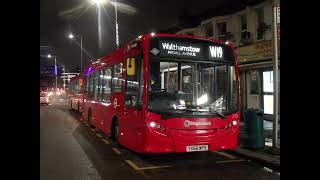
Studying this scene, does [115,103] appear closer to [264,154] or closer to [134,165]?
[134,165]

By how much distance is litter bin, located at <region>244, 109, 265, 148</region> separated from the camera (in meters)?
10.6

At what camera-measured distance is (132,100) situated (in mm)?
9203

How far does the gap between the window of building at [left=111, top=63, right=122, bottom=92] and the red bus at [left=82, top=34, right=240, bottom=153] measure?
60 cm

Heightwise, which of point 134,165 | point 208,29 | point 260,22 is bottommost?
point 134,165

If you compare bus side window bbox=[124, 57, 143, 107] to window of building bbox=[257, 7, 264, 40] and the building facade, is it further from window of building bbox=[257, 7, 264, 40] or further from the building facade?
window of building bbox=[257, 7, 264, 40]

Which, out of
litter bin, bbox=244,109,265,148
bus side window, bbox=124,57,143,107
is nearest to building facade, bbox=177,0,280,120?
litter bin, bbox=244,109,265,148

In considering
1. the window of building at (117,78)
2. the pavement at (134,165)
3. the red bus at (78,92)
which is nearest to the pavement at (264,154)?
the pavement at (134,165)

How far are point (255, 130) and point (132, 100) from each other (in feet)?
12.7

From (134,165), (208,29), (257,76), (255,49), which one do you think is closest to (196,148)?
(134,165)

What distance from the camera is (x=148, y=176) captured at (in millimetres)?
7605

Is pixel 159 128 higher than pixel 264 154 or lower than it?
higher

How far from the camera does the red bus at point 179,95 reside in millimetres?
8430
